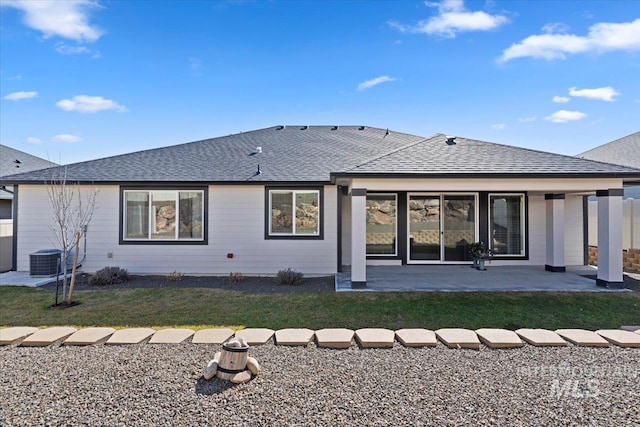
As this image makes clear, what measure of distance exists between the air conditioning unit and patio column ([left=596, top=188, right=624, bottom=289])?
1347 centimetres

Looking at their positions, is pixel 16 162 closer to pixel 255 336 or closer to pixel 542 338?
pixel 255 336

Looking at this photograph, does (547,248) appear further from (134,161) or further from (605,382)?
(134,161)

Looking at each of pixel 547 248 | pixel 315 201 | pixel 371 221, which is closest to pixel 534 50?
pixel 547 248

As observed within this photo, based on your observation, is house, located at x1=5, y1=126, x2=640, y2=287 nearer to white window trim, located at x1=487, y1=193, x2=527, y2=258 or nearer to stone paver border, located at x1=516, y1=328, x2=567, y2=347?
white window trim, located at x1=487, y1=193, x2=527, y2=258

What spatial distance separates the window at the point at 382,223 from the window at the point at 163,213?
204 inches

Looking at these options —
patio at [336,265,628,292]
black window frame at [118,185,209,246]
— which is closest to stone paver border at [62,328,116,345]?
patio at [336,265,628,292]

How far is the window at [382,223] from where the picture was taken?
11984 millimetres

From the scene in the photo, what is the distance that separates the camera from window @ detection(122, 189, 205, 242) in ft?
35.6

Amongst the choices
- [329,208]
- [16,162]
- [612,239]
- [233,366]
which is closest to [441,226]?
[329,208]

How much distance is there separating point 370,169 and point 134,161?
7.94 metres

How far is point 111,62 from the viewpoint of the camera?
40.8 ft

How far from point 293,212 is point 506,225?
6816 mm

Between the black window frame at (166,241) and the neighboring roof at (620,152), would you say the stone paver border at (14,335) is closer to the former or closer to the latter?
the black window frame at (166,241)

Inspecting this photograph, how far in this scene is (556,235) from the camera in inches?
432
